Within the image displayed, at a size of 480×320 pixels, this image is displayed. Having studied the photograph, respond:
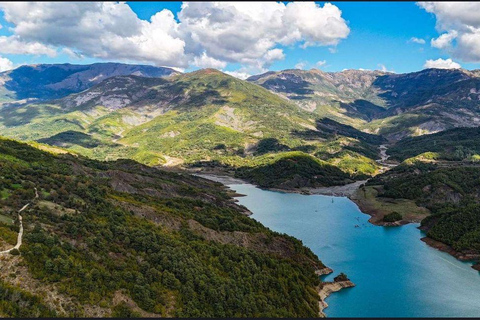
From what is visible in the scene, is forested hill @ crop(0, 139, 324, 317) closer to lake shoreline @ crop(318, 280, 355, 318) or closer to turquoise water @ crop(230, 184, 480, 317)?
lake shoreline @ crop(318, 280, 355, 318)

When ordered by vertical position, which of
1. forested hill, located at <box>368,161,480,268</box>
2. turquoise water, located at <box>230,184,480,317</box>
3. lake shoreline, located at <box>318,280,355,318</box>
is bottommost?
lake shoreline, located at <box>318,280,355,318</box>

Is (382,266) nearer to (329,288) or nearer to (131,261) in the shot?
(329,288)

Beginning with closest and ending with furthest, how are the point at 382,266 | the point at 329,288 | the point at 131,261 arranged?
1. the point at 131,261
2. the point at 329,288
3. the point at 382,266

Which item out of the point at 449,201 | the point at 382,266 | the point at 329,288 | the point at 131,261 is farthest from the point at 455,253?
the point at 131,261

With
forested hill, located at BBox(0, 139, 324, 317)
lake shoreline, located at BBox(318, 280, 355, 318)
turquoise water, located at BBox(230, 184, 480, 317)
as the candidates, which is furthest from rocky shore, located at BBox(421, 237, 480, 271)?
forested hill, located at BBox(0, 139, 324, 317)

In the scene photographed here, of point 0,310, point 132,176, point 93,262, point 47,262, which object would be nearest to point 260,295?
point 93,262

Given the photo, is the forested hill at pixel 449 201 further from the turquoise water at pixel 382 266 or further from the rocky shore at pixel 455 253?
the turquoise water at pixel 382 266
